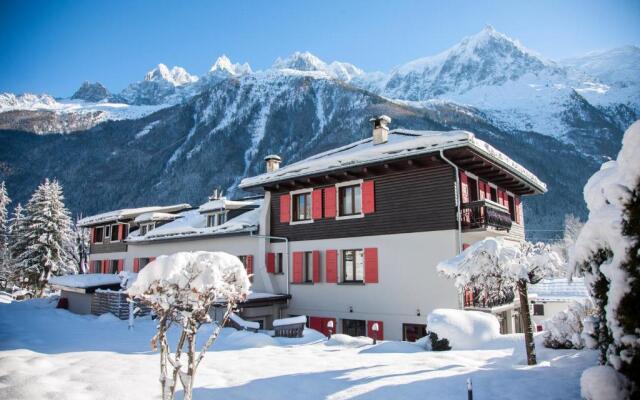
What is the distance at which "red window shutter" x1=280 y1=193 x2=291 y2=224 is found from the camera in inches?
794

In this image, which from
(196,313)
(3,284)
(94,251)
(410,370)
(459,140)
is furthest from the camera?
(3,284)

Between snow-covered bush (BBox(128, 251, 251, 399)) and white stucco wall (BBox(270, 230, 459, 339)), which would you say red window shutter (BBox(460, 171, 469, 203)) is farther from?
snow-covered bush (BBox(128, 251, 251, 399))

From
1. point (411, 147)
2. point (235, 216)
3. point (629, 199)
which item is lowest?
point (629, 199)

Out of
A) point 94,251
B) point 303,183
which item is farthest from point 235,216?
point 94,251

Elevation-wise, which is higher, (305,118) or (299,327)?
(305,118)

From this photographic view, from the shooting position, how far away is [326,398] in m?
7.29

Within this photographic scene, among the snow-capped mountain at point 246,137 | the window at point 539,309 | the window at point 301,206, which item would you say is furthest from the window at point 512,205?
the snow-capped mountain at point 246,137

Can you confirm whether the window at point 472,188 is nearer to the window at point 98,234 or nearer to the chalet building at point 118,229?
the chalet building at point 118,229

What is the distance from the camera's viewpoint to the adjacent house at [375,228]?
15180 mm

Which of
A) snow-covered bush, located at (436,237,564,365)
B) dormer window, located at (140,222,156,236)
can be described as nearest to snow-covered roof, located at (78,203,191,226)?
dormer window, located at (140,222,156,236)

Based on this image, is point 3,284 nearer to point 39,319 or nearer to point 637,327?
point 39,319

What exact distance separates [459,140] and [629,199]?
9.79m

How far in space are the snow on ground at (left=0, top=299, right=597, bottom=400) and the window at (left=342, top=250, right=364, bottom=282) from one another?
14.7ft

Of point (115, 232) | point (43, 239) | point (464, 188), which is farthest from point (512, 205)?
point (43, 239)
